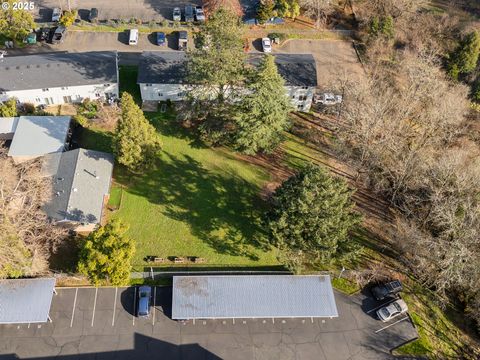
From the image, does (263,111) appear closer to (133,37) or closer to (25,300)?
(25,300)

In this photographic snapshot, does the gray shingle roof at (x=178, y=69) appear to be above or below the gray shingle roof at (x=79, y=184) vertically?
above

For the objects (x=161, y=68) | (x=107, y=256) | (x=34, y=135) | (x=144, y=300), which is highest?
(x=161, y=68)

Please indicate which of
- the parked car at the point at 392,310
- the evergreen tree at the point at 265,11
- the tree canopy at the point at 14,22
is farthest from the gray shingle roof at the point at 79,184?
the evergreen tree at the point at 265,11

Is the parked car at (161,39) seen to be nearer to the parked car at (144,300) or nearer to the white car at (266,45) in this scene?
the white car at (266,45)

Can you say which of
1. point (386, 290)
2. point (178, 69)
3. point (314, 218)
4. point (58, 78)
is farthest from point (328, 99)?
point (58, 78)

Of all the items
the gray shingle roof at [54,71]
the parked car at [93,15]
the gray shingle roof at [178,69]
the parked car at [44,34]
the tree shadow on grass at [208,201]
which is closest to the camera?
the tree shadow on grass at [208,201]

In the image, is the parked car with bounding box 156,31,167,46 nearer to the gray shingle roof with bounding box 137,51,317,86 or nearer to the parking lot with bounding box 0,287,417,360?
the gray shingle roof with bounding box 137,51,317,86

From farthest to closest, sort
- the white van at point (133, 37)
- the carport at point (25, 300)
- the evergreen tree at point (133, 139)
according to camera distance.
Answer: the white van at point (133, 37)
the evergreen tree at point (133, 139)
the carport at point (25, 300)
